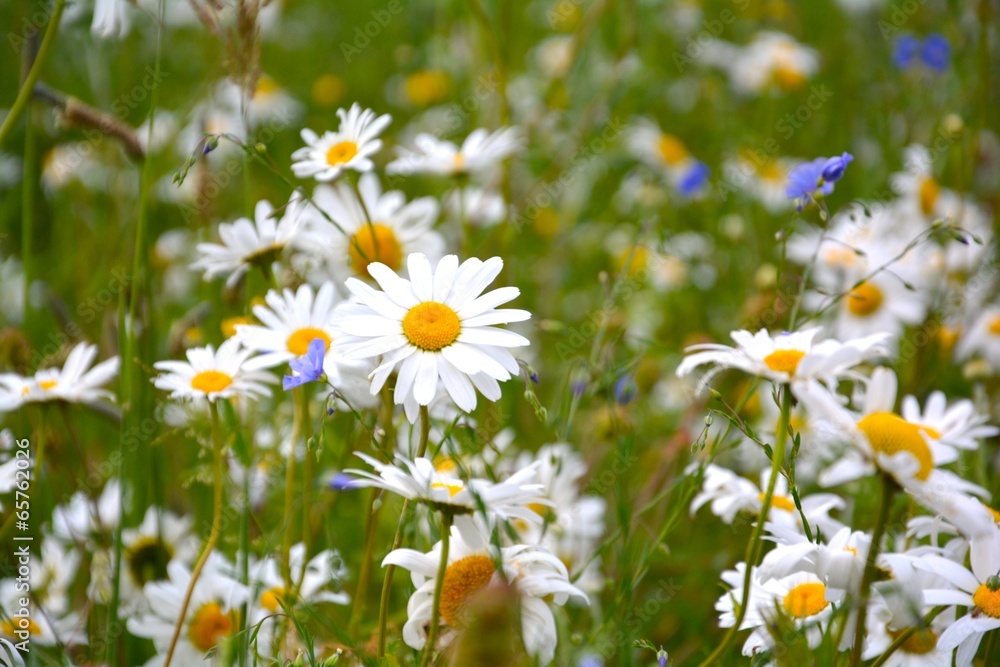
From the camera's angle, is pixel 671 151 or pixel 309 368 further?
pixel 671 151

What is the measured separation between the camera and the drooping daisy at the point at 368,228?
1.38 metres

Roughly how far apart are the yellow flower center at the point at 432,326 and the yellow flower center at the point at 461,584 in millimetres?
239

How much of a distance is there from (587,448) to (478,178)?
1.28 meters

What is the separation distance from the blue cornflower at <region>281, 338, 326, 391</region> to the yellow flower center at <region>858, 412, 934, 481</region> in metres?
0.58

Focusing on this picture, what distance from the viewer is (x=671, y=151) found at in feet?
10.8

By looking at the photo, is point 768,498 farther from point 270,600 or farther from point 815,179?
point 270,600

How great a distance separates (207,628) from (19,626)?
9.3 inches

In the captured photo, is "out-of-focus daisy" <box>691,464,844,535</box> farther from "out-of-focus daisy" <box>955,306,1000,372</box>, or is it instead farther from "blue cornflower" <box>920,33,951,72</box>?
"blue cornflower" <box>920,33,951,72</box>

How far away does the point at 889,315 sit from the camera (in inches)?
82.1

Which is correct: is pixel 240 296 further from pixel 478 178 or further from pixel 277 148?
pixel 277 148

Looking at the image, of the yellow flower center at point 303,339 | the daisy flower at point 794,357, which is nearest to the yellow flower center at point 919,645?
the daisy flower at point 794,357

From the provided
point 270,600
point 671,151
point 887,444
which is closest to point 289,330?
point 270,600

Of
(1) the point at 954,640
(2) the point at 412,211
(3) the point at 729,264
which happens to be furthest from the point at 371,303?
(3) the point at 729,264

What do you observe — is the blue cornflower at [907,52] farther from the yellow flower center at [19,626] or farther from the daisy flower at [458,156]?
the yellow flower center at [19,626]
